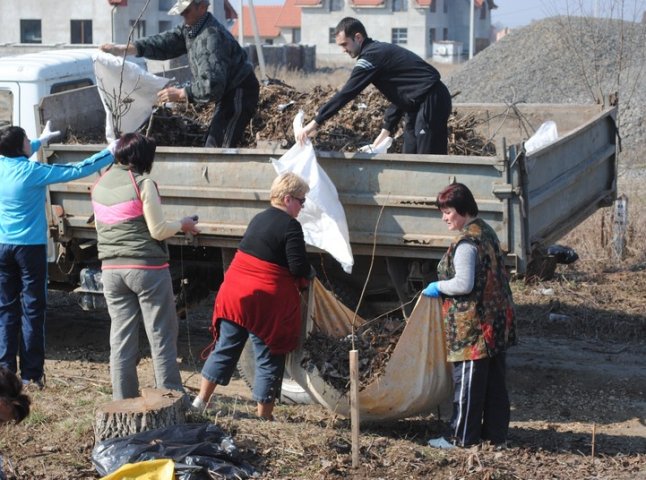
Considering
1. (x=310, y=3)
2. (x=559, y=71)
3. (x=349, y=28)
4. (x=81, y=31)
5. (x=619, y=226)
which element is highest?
(x=310, y=3)

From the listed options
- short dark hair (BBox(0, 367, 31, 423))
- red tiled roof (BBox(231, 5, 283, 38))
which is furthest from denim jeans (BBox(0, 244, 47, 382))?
red tiled roof (BBox(231, 5, 283, 38))

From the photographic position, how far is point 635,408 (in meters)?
6.69

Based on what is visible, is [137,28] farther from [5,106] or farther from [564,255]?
[564,255]

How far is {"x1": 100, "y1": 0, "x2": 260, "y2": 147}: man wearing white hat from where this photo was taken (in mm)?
7227

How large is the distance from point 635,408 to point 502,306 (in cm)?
177

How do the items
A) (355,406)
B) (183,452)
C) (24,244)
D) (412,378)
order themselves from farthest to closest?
(24,244) < (412,378) < (355,406) < (183,452)

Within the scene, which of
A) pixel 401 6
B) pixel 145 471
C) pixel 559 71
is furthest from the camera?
pixel 401 6

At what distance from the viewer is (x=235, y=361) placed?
593 cm

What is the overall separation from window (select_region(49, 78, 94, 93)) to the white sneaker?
13.8 feet

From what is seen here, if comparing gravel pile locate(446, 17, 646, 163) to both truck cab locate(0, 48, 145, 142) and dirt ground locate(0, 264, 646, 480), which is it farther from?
truck cab locate(0, 48, 145, 142)

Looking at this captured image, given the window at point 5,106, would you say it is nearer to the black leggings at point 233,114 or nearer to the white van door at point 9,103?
the white van door at point 9,103

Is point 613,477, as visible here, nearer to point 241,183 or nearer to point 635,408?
point 635,408

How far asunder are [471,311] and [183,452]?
1686mm

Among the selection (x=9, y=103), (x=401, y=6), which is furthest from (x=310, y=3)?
(x=9, y=103)
